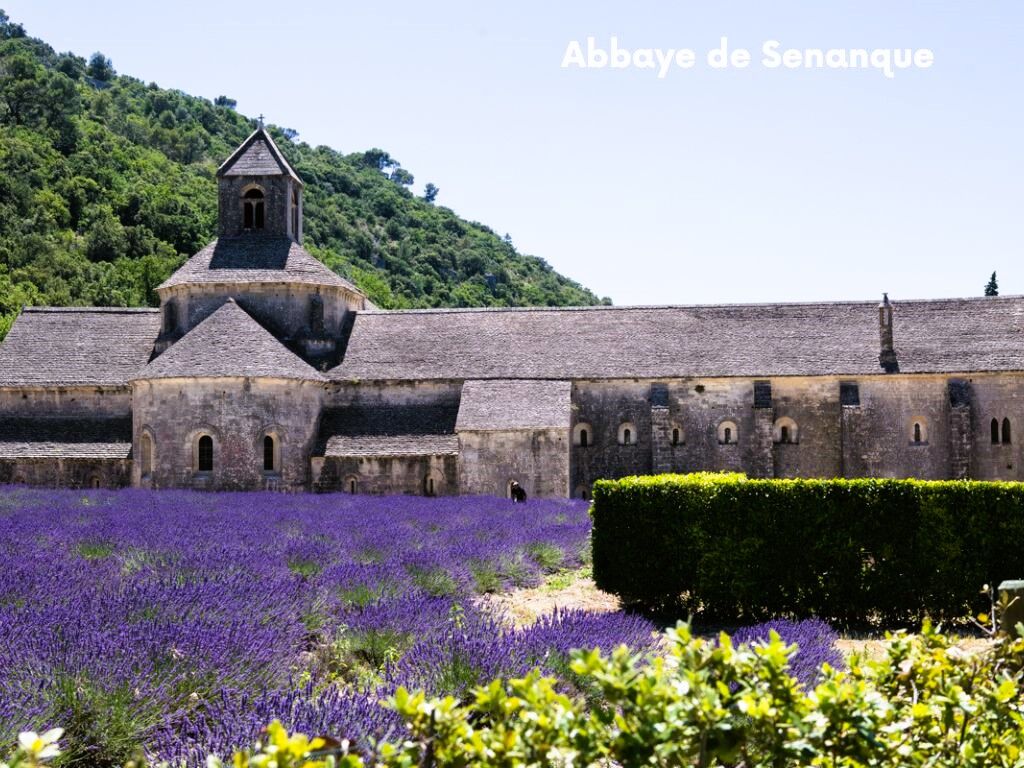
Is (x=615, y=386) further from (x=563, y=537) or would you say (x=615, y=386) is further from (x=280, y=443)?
(x=563, y=537)

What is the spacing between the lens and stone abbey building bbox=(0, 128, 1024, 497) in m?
34.4

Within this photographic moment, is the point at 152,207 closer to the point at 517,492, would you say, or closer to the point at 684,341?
the point at 684,341

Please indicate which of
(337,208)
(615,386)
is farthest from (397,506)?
(337,208)

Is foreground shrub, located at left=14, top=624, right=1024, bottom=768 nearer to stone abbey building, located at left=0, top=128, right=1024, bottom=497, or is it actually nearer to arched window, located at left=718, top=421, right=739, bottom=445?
stone abbey building, located at left=0, top=128, right=1024, bottom=497

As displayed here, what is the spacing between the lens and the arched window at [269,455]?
34875 mm

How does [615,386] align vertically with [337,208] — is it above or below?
below

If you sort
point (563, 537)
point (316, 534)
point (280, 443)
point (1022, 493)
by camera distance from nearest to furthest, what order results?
point (1022, 493) → point (316, 534) → point (563, 537) → point (280, 443)

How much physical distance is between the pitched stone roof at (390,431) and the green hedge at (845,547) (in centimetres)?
2099

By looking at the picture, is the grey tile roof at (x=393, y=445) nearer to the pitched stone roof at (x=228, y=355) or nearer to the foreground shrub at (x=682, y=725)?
the pitched stone roof at (x=228, y=355)

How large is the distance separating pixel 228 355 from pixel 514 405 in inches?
379

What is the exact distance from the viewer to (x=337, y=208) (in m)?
117

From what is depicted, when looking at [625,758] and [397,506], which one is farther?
[397,506]

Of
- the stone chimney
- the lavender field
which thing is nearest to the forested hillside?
the stone chimney

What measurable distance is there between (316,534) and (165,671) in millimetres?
10595
